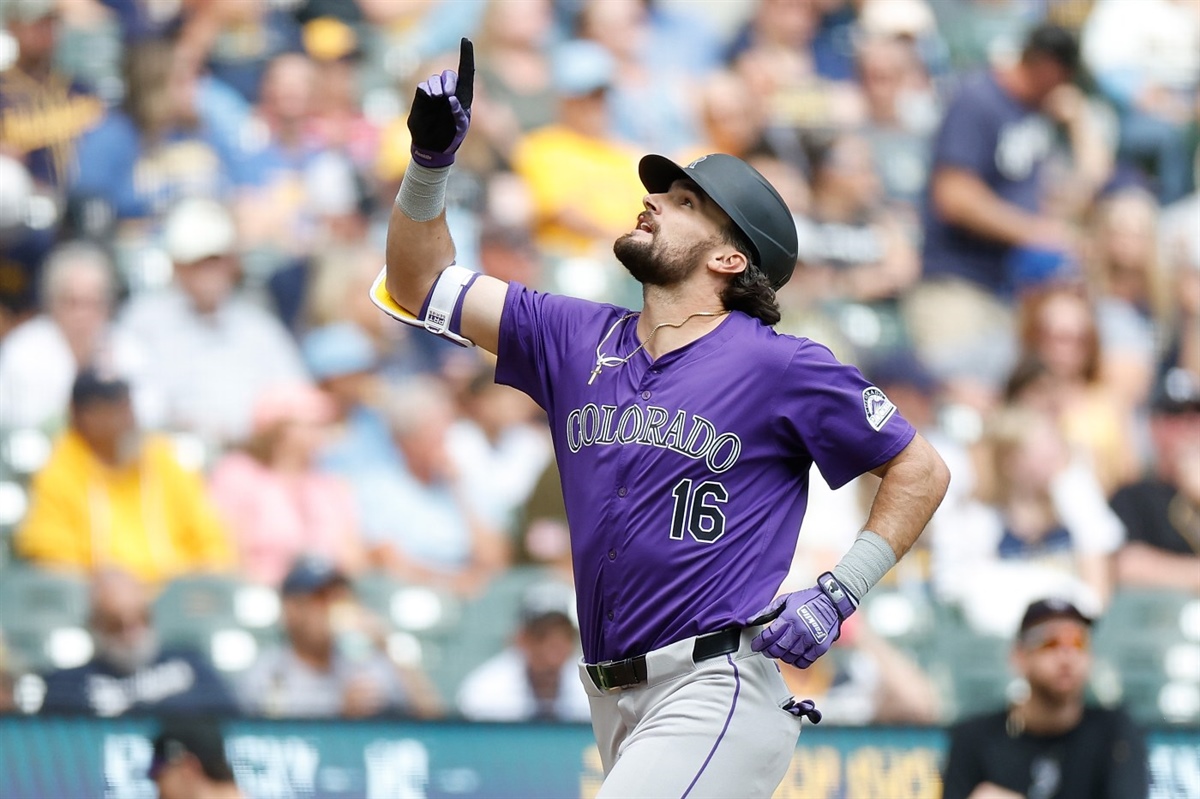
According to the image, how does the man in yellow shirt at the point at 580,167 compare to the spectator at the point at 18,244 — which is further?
the man in yellow shirt at the point at 580,167

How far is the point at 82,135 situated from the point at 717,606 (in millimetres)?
5319

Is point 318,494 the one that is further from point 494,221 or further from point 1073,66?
point 1073,66

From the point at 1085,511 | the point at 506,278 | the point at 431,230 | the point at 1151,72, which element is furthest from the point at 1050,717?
the point at 1151,72

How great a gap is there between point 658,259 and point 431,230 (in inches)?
21.6

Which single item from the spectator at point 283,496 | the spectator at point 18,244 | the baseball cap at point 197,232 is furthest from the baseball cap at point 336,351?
the spectator at point 18,244

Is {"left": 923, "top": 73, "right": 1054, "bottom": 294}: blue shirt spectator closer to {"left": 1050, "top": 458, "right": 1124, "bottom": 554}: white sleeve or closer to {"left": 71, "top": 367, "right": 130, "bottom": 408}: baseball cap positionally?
{"left": 1050, "top": 458, "right": 1124, "bottom": 554}: white sleeve

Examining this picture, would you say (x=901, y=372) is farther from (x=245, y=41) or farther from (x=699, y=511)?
(x=699, y=511)

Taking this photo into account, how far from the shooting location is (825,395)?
3.60 metres

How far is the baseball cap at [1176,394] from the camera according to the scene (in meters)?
7.76

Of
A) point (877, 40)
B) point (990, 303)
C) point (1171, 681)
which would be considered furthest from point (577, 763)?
point (877, 40)

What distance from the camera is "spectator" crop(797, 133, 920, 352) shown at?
805 centimetres

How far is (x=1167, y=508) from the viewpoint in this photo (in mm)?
7520

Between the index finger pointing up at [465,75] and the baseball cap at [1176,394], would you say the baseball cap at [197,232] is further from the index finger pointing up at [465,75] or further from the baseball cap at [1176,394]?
the baseball cap at [1176,394]

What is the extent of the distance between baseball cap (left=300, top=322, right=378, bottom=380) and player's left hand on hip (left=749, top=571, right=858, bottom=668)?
4.25 m
